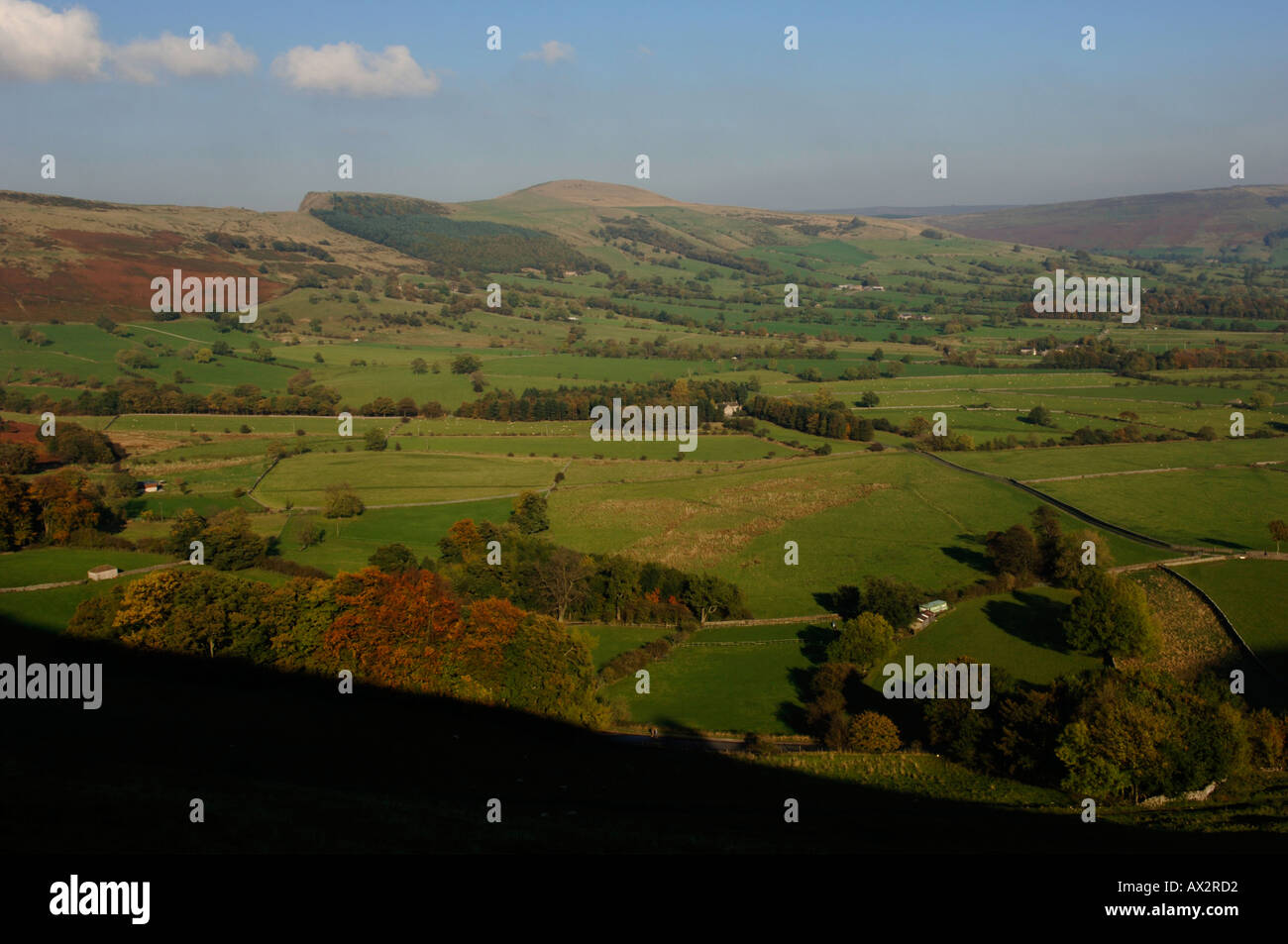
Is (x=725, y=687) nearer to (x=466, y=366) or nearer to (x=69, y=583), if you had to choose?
(x=69, y=583)

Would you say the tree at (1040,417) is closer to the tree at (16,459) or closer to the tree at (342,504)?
the tree at (342,504)

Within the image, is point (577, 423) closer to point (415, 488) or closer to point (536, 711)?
point (415, 488)

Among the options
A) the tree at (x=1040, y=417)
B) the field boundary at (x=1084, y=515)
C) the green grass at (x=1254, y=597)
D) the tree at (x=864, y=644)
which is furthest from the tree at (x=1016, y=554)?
the tree at (x=1040, y=417)

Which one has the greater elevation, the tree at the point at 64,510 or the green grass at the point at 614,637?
the tree at the point at 64,510

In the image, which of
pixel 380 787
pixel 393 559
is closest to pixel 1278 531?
pixel 380 787

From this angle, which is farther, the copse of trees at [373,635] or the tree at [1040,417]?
the tree at [1040,417]

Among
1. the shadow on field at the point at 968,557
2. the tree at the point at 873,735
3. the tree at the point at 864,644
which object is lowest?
the tree at the point at 873,735

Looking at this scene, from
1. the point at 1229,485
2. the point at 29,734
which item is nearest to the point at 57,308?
the point at 29,734
